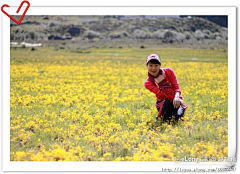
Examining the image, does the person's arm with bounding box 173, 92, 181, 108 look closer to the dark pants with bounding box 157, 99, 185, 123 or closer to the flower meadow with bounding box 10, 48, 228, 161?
the dark pants with bounding box 157, 99, 185, 123

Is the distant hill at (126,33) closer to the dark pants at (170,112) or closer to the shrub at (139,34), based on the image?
the shrub at (139,34)

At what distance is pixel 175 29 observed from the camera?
61281 mm

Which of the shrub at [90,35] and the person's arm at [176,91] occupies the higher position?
the shrub at [90,35]

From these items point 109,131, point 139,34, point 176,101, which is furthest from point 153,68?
point 139,34

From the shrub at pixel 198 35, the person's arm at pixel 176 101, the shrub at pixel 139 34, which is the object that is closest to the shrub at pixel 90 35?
the shrub at pixel 139 34

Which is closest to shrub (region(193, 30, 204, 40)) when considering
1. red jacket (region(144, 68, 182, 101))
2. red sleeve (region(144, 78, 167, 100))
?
red jacket (region(144, 68, 182, 101))
